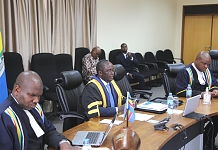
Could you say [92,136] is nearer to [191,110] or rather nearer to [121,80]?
[191,110]

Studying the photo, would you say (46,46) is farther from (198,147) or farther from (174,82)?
(198,147)

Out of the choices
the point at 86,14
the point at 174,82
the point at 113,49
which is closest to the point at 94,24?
the point at 86,14

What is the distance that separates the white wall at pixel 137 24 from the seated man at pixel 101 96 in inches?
149

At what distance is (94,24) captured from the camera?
21.1ft

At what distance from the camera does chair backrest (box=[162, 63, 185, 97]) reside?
424 cm

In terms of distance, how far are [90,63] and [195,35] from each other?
5.07 m

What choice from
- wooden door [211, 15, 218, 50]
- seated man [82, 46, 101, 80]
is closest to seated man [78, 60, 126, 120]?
seated man [82, 46, 101, 80]

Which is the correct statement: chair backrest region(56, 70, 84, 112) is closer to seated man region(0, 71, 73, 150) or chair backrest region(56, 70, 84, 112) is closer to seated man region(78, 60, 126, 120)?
seated man region(78, 60, 126, 120)

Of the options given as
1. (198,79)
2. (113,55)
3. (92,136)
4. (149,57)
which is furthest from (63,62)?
(149,57)

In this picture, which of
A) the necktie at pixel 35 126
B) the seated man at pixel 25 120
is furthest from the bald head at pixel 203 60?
the necktie at pixel 35 126

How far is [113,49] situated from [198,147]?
4.52 meters

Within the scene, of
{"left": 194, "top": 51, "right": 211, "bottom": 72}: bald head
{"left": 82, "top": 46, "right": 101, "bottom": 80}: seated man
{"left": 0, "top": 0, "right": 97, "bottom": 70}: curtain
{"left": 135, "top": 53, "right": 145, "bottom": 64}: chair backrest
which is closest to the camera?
{"left": 194, "top": 51, "right": 211, "bottom": 72}: bald head

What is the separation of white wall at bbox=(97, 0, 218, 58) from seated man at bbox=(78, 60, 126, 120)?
149 inches

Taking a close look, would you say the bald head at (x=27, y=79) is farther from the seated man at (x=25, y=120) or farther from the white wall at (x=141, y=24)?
the white wall at (x=141, y=24)
